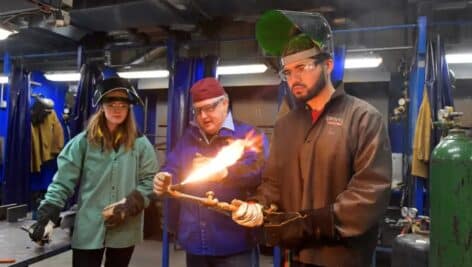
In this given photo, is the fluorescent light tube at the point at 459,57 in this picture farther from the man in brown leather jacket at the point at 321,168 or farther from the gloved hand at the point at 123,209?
the gloved hand at the point at 123,209

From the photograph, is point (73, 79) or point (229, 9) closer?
point (229, 9)

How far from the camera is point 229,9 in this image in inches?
161

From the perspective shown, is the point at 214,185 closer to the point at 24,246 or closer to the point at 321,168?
the point at 321,168

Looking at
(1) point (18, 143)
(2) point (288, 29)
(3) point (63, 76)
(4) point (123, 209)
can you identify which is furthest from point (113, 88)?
(3) point (63, 76)

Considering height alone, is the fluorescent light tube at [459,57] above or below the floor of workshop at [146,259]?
above

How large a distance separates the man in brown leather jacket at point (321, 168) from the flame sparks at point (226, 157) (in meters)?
0.24

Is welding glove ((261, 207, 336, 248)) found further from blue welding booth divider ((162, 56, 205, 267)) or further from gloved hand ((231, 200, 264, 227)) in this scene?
blue welding booth divider ((162, 56, 205, 267))

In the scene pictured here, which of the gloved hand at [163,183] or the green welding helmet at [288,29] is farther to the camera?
the gloved hand at [163,183]

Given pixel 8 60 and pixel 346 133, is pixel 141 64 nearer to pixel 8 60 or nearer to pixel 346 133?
pixel 8 60

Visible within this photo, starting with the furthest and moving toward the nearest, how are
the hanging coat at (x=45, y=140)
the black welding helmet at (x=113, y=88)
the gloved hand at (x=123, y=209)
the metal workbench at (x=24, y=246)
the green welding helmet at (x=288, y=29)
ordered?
the hanging coat at (x=45, y=140) < the black welding helmet at (x=113, y=88) < the gloved hand at (x=123, y=209) < the metal workbench at (x=24, y=246) < the green welding helmet at (x=288, y=29)

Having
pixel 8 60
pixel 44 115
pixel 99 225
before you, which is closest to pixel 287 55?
pixel 99 225

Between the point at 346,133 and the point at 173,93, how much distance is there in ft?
9.89

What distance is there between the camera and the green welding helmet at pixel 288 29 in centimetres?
136

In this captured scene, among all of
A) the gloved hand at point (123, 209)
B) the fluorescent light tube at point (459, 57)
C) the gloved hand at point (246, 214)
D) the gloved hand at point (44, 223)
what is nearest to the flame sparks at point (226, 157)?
the gloved hand at point (246, 214)
